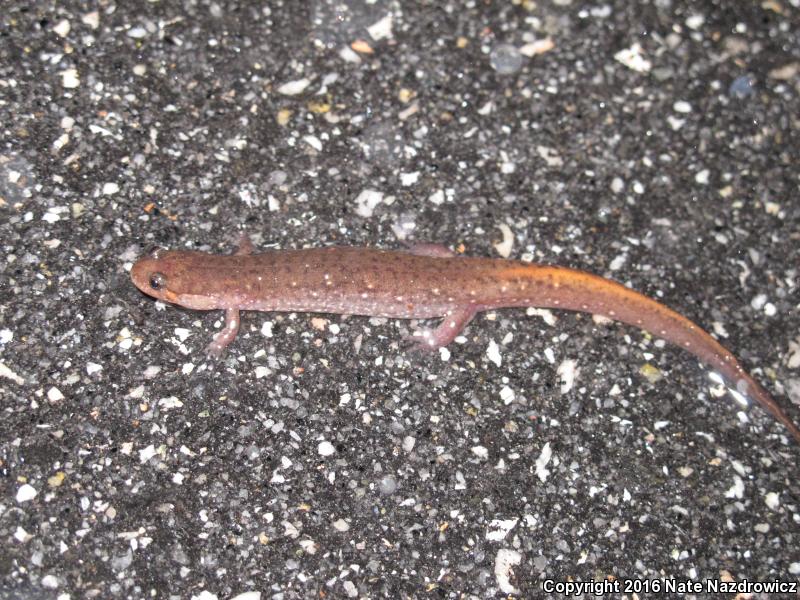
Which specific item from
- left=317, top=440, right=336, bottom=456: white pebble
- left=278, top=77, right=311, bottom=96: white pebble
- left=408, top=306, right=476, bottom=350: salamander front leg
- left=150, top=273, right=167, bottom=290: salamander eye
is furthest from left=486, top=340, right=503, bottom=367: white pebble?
left=278, top=77, right=311, bottom=96: white pebble

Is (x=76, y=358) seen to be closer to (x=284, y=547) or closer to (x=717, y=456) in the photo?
(x=284, y=547)

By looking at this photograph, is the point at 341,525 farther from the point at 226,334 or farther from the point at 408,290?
the point at 408,290

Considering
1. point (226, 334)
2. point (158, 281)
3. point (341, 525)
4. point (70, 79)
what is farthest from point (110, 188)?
point (341, 525)

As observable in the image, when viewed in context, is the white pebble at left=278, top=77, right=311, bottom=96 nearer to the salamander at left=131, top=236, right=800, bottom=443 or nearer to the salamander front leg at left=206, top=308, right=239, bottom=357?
the salamander at left=131, top=236, right=800, bottom=443

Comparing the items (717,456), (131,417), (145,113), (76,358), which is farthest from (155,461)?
(717,456)

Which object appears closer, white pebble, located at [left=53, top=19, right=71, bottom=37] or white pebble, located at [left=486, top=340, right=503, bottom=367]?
white pebble, located at [left=486, top=340, right=503, bottom=367]

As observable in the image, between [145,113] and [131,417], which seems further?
[145,113]

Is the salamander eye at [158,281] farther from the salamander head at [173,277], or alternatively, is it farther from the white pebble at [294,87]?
the white pebble at [294,87]
